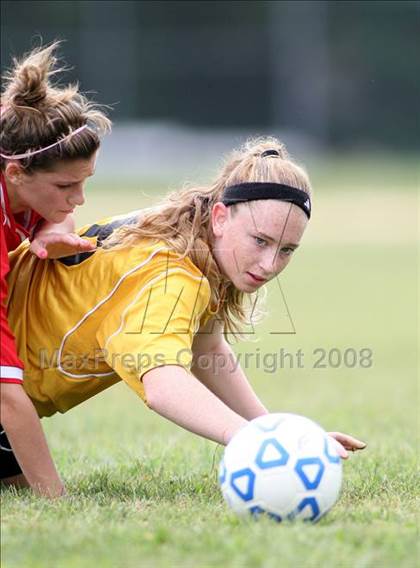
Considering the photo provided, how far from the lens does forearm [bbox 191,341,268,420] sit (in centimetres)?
505

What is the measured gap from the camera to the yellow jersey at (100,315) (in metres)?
4.11

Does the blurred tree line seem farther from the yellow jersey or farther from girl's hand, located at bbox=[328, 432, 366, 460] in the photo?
girl's hand, located at bbox=[328, 432, 366, 460]

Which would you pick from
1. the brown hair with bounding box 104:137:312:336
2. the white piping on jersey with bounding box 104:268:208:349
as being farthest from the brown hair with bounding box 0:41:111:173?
the white piping on jersey with bounding box 104:268:208:349

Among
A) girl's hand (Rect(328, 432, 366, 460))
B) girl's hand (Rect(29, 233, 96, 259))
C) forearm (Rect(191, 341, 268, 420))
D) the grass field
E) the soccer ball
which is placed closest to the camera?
the grass field

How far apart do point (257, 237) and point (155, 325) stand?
2.09 ft

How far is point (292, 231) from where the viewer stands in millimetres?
4414

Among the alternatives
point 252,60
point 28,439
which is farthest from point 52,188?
point 252,60

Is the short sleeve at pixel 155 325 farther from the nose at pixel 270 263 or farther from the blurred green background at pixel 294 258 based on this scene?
the blurred green background at pixel 294 258

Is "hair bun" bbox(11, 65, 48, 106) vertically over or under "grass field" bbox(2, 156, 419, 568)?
over

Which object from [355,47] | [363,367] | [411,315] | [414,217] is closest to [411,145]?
[355,47]

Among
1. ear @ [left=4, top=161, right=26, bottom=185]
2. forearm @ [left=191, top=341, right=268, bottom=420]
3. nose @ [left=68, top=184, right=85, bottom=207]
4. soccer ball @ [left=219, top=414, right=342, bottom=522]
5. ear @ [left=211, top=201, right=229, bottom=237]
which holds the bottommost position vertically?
forearm @ [left=191, top=341, right=268, bottom=420]

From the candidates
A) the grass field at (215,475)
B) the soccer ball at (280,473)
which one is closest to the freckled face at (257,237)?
the soccer ball at (280,473)

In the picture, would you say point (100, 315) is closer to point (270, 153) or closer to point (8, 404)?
point (8, 404)

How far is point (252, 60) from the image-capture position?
3183cm
